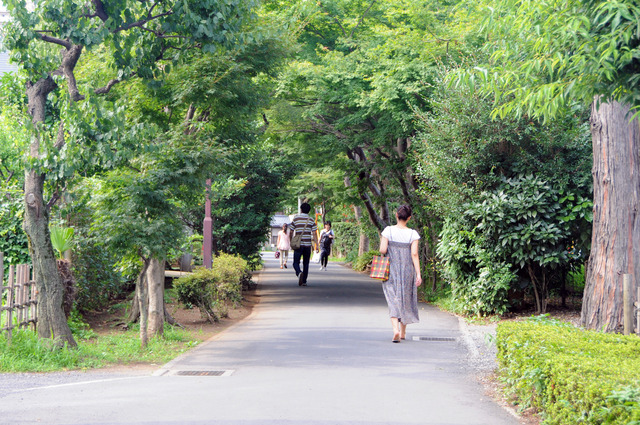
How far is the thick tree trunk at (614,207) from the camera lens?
965 cm

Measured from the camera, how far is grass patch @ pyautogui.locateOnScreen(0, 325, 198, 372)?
8.32 metres

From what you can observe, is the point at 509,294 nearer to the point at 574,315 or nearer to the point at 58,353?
the point at 574,315

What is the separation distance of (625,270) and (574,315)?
3.22m

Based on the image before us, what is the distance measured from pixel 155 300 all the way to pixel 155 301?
17 mm

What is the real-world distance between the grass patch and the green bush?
1.71 metres

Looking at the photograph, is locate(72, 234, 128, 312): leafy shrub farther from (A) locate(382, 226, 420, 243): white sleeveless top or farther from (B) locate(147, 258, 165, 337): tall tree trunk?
(A) locate(382, 226, 420, 243): white sleeveless top

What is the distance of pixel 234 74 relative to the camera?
37.7 feet

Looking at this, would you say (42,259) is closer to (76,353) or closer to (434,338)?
(76,353)

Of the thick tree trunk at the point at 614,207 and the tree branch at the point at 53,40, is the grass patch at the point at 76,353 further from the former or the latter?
the thick tree trunk at the point at 614,207

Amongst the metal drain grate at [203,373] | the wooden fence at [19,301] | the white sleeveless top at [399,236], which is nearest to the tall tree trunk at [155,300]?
the wooden fence at [19,301]

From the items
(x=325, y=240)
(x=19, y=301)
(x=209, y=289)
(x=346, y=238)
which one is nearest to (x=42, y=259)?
(x=19, y=301)

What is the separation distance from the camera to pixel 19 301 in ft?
32.3

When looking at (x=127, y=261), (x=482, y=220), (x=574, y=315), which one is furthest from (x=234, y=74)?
(x=574, y=315)

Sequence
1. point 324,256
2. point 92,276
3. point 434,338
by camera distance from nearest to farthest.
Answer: point 434,338 → point 92,276 → point 324,256
